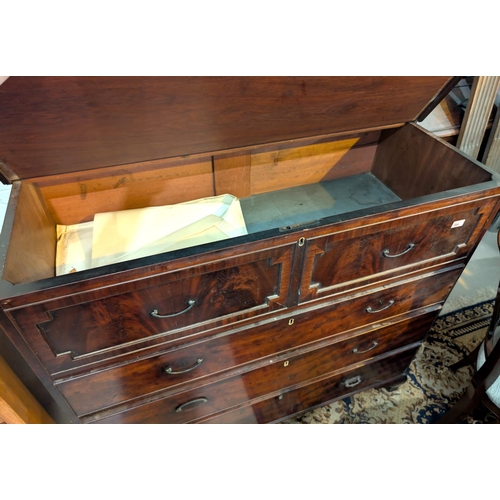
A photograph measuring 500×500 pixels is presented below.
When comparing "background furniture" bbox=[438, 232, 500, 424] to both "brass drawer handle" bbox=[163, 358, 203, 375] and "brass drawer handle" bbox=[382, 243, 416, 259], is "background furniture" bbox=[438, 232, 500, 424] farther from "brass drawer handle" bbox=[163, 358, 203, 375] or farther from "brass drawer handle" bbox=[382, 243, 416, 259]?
"brass drawer handle" bbox=[163, 358, 203, 375]

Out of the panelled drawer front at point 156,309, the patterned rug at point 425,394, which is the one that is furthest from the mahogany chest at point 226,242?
the patterned rug at point 425,394

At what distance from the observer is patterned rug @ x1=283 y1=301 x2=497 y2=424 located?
4.76ft

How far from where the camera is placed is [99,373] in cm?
85

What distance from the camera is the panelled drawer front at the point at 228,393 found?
103 centimetres

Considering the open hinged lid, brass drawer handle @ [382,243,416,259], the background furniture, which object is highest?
the open hinged lid

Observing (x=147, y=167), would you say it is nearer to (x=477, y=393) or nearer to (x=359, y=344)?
(x=359, y=344)

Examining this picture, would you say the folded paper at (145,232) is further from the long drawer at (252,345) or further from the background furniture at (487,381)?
the background furniture at (487,381)

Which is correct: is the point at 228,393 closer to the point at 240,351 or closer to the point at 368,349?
the point at 240,351

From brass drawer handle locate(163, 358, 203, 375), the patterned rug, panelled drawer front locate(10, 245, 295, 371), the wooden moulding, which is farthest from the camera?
the patterned rug

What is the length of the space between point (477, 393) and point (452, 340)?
55 cm

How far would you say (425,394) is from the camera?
153cm

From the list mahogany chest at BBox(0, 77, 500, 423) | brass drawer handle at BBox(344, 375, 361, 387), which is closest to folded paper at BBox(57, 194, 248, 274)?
mahogany chest at BBox(0, 77, 500, 423)

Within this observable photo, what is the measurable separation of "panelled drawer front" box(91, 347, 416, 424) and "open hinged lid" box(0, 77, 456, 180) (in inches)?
25.9

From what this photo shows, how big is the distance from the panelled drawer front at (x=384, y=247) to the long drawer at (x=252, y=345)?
0.09m
